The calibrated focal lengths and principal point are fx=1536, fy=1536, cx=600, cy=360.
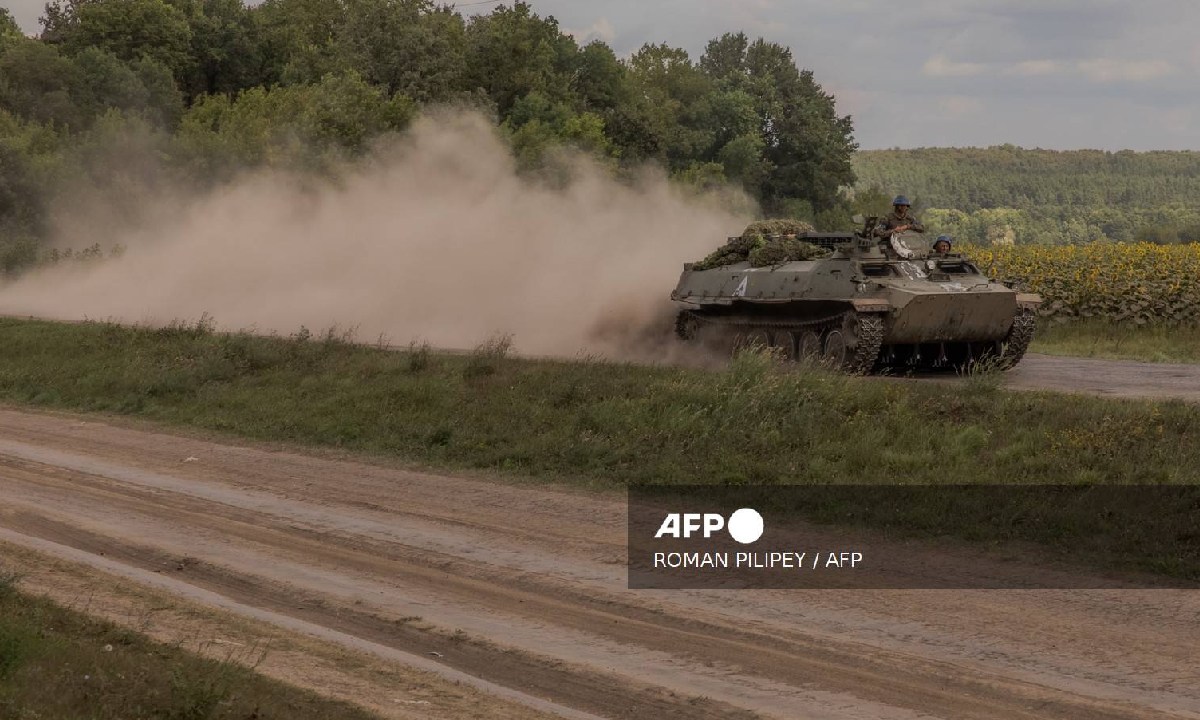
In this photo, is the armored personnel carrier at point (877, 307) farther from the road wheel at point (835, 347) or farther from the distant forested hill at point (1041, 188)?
the distant forested hill at point (1041, 188)

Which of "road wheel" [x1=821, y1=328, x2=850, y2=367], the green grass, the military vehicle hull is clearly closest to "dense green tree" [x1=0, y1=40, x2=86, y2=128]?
the green grass

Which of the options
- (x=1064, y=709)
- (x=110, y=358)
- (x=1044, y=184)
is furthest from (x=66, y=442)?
(x=1044, y=184)

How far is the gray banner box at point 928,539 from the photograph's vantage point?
39.2 ft

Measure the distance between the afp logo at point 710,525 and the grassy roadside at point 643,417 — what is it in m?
1.31

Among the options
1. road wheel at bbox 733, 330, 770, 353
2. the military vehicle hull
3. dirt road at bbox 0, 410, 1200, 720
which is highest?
the military vehicle hull

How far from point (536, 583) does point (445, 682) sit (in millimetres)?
2731

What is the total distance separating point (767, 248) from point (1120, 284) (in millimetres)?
10987

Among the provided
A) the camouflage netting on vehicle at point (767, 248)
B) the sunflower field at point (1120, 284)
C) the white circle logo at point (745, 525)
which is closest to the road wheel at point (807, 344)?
the camouflage netting on vehicle at point (767, 248)

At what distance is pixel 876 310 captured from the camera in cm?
2241

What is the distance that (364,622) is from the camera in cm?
1088

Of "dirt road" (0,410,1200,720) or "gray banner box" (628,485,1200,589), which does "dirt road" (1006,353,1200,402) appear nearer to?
"gray banner box" (628,485,1200,589)

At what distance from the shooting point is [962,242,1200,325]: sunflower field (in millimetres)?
31891

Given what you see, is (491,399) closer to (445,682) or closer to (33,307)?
(445,682)

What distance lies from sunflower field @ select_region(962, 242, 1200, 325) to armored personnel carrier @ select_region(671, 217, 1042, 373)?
21.9 ft
